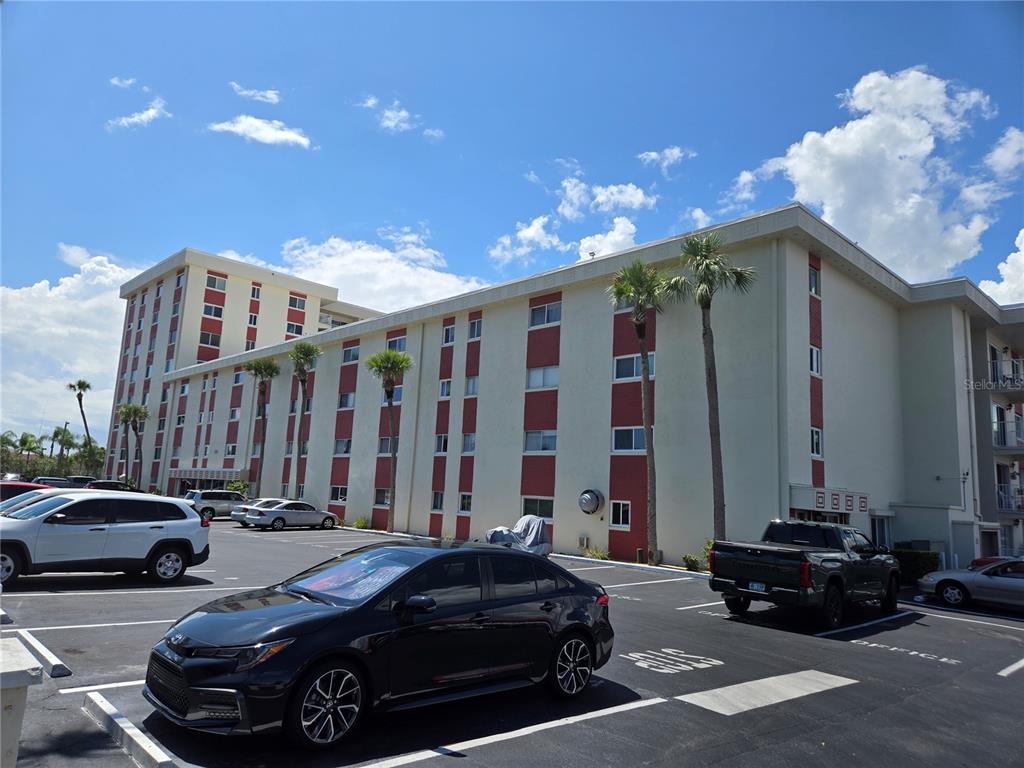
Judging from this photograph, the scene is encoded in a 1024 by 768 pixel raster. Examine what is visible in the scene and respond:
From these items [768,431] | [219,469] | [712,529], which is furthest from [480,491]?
[219,469]

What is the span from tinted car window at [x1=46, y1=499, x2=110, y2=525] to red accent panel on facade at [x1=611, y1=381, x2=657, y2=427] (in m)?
16.4

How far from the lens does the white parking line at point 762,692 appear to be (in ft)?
23.5

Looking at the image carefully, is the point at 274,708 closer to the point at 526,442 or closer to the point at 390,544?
the point at 390,544

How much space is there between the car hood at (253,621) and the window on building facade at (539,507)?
20.6m

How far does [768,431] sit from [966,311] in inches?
574

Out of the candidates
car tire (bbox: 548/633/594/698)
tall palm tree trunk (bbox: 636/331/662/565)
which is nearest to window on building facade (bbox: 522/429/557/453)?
tall palm tree trunk (bbox: 636/331/662/565)

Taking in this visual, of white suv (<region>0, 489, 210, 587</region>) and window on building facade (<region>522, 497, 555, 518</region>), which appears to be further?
window on building facade (<region>522, 497, 555, 518</region>)

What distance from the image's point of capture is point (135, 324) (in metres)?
68.4

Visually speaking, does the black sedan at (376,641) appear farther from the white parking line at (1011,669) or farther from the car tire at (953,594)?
the car tire at (953,594)

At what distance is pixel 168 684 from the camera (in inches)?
208

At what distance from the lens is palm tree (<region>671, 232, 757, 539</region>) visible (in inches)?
798

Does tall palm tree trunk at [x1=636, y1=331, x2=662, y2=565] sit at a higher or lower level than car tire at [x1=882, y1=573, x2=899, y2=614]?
higher

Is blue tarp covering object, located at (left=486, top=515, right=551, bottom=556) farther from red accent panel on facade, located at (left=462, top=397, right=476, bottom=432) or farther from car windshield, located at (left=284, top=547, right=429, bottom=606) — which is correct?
car windshield, located at (left=284, top=547, right=429, bottom=606)

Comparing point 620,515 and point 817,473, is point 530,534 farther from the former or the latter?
point 817,473
